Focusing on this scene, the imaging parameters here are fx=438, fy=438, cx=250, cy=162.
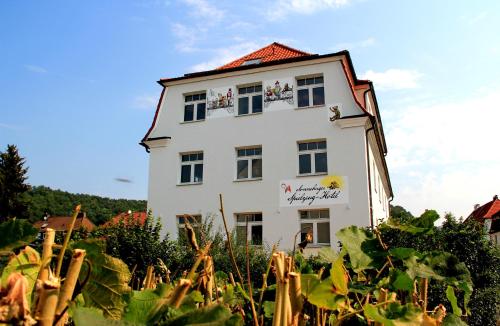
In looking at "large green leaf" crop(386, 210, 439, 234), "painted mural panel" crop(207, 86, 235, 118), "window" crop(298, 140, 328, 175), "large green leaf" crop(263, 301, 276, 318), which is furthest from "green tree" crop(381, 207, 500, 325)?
"painted mural panel" crop(207, 86, 235, 118)

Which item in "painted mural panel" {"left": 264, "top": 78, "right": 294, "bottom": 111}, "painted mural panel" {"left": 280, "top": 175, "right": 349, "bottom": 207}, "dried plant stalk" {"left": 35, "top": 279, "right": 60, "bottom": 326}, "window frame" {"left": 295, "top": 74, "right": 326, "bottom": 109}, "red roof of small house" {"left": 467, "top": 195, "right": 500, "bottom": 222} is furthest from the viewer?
"red roof of small house" {"left": 467, "top": 195, "right": 500, "bottom": 222}

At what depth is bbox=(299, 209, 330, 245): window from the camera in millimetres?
12742

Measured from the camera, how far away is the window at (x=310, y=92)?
547 inches

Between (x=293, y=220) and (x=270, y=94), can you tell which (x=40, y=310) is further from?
(x=270, y=94)

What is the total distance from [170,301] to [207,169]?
46.4ft

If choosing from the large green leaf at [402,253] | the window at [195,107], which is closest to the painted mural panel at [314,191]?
the window at [195,107]

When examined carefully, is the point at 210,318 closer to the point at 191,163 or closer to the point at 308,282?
the point at 308,282

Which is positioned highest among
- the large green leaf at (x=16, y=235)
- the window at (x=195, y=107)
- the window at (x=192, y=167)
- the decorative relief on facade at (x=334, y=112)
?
the window at (x=195, y=107)

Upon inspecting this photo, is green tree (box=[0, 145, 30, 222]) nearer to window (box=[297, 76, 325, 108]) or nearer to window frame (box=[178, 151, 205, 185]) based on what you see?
window frame (box=[178, 151, 205, 185])

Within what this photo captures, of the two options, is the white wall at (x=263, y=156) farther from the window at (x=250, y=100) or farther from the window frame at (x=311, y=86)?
the window at (x=250, y=100)

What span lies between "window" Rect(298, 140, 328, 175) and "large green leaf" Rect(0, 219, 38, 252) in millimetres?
12927

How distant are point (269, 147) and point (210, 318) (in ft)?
44.7

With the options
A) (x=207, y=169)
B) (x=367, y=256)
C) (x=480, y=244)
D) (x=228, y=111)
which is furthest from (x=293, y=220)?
(x=367, y=256)

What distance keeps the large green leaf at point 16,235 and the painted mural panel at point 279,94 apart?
13.7 m
